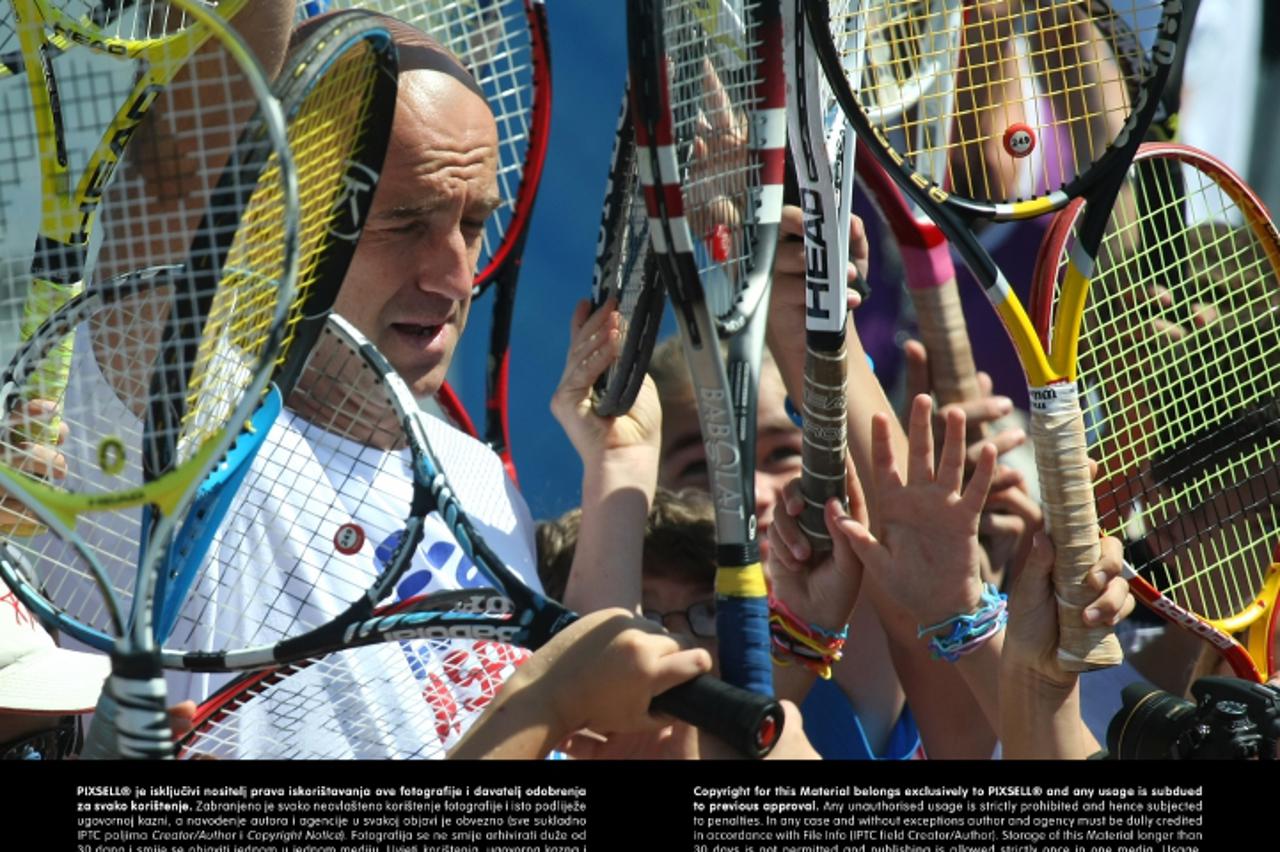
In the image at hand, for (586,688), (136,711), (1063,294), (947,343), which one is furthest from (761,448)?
(136,711)

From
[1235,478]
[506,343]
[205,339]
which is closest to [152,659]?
[205,339]

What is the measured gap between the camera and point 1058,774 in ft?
6.32

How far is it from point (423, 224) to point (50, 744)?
889 millimetres

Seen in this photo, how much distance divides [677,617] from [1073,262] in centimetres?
78

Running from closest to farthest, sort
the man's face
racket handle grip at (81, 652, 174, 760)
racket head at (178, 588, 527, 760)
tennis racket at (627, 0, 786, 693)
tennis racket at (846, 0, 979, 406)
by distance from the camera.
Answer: racket handle grip at (81, 652, 174, 760) → tennis racket at (627, 0, 786, 693) → racket head at (178, 588, 527, 760) → the man's face → tennis racket at (846, 0, 979, 406)

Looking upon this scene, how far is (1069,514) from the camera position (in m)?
1.98

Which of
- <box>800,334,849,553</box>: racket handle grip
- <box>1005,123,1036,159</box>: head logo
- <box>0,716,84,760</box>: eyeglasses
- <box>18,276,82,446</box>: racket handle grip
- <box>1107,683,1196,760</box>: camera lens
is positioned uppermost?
<box>1005,123,1036,159</box>: head logo

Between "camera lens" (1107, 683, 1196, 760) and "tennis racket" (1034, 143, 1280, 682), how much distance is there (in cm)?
29

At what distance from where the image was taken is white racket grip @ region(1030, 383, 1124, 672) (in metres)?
1.98

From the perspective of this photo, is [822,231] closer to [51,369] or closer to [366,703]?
[366,703]

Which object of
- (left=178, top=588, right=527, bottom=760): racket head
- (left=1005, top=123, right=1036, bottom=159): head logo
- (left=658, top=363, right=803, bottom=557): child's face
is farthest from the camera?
(left=658, top=363, right=803, bottom=557): child's face

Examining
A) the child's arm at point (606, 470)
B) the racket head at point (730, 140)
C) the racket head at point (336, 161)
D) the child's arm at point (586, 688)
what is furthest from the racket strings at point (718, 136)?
the child's arm at point (586, 688)

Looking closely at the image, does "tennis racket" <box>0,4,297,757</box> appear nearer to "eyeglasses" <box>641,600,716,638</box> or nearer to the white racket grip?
"eyeglasses" <box>641,600,716,638</box>

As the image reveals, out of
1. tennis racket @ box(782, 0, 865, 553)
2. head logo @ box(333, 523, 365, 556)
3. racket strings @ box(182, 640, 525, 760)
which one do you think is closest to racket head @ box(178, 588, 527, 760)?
racket strings @ box(182, 640, 525, 760)
